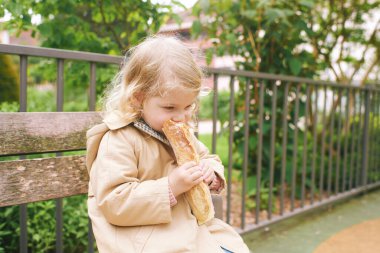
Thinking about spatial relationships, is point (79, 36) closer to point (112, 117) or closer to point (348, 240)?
point (112, 117)

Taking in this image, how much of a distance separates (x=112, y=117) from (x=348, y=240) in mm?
2264

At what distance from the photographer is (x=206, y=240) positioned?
1.53 m

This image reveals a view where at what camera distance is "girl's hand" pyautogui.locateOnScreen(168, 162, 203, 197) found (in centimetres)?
141

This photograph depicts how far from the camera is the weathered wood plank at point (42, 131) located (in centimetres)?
148

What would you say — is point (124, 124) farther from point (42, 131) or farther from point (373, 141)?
point (373, 141)

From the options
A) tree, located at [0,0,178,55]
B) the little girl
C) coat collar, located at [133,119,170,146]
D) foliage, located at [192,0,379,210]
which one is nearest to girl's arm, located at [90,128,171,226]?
the little girl

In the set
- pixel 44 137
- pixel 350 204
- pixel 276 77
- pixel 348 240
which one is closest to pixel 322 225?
pixel 348 240

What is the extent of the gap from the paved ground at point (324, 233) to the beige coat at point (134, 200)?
1543 millimetres

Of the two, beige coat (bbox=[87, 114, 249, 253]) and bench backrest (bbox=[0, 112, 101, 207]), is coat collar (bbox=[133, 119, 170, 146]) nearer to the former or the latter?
beige coat (bbox=[87, 114, 249, 253])

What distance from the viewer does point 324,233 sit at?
10.7 feet

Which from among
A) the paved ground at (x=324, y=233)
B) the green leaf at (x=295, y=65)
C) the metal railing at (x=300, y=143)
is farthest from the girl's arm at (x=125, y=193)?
the green leaf at (x=295, y=65)

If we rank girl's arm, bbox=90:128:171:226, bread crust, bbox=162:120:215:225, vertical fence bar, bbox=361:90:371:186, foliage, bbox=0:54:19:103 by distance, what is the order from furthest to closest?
foliage, bbox=0:54:19:103, vertical fence bar, bbox=361:90:371:186, bread crust, bbox=162:120:215:225, girl's arm, bbox=90:128:171:226

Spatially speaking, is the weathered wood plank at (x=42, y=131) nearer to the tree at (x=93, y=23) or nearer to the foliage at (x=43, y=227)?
the foliage at (x=43, y=227)

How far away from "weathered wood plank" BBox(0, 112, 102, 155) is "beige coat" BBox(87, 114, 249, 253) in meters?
0.17
